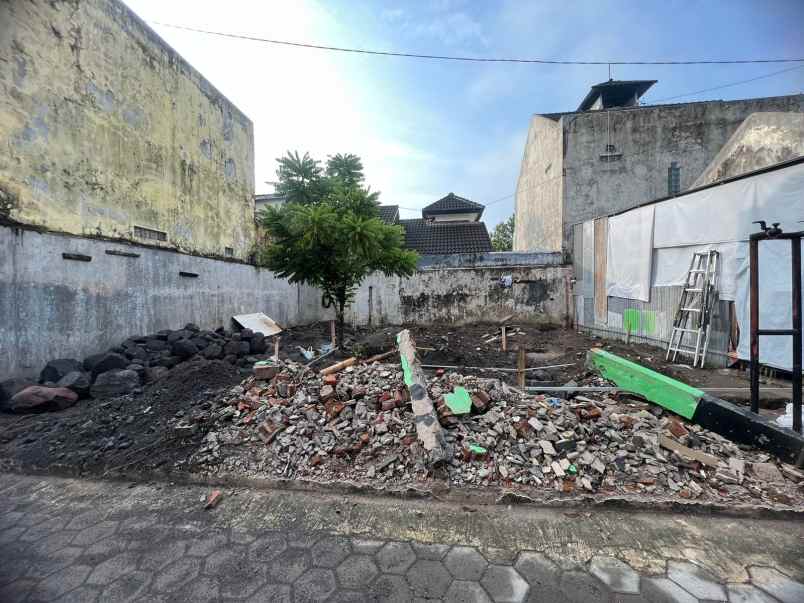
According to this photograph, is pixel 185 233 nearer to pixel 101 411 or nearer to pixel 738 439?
pixel 101 411

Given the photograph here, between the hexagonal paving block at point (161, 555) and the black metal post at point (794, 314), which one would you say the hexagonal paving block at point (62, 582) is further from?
the black metal post at point (794, 314)

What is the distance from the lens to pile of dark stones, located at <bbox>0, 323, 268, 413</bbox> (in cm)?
384

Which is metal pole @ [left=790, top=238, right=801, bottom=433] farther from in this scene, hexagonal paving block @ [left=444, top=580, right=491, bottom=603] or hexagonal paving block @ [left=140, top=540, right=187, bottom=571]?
hexagonal paving block @ [left=140, top=540, right=187, bottom=571]

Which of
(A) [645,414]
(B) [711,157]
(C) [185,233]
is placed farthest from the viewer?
(B) [711,157]

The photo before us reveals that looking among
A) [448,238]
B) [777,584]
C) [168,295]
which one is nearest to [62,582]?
[777,584]

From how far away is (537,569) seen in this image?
5.79 feet

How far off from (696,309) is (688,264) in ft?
3.16

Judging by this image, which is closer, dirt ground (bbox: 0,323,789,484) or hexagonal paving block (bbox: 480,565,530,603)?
hexagonal paving block (bbox: 480,565,530,603)

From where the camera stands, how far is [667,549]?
1881mm

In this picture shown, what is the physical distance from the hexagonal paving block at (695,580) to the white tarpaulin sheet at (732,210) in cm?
547

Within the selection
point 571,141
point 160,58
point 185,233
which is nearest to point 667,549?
point 185,233

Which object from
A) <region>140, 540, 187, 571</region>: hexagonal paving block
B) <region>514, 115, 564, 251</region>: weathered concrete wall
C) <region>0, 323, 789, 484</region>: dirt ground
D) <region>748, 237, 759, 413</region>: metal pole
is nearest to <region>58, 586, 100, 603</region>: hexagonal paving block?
<region>140, 540, 187, 571</region>: hexagonal paving block

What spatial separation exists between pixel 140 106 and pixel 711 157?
54.8 ft

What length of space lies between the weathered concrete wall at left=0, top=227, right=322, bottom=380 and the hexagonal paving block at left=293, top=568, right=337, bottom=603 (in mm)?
5089
